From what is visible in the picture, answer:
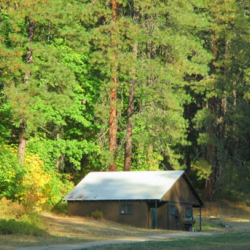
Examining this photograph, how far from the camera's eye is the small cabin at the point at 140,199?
4056cm

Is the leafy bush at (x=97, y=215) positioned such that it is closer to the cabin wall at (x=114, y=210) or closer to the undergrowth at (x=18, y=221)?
the cabin wall at (x=114, y=210)

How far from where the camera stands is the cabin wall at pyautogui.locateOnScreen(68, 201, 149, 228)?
133 feet

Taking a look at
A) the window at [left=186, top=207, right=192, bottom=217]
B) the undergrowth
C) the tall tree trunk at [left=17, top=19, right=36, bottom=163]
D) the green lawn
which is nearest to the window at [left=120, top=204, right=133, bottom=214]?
the window at [left=186, top=207, right=192, bottom=217]

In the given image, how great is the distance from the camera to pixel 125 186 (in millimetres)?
42750

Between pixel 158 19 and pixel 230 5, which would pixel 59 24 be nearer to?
pixel 158 19

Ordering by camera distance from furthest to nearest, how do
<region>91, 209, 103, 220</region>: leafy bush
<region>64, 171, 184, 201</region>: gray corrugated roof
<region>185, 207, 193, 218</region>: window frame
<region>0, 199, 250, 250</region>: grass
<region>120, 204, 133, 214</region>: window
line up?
<region>185, 207, 193, 218</region>: window frame
<region>91, 209, 103, 220</region>: leafy bush
<region>120, 204, 133, 214</region>: window
<region>64, 171, 184, 201</region>: gray corrugated roof
<region>0, 199, 250, 250</region>: grass

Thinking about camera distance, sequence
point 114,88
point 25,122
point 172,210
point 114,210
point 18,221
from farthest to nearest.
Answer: point 114,88 < point 172,210 < point 114,210 < point 25,122 < point 18,221

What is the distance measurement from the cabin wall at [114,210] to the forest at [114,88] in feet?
8.44

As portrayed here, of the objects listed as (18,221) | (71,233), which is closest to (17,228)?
(18,221)

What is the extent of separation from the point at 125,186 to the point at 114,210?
208 cm

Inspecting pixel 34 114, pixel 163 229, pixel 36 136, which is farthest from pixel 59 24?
pixel 163 229

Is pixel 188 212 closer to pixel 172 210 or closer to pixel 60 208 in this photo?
pixel 172 210

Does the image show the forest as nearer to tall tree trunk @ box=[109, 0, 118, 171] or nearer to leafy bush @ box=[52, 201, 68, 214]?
tall tree trunk @ box=[109, 0, 118, 171]

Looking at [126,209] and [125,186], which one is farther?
[125,186]
